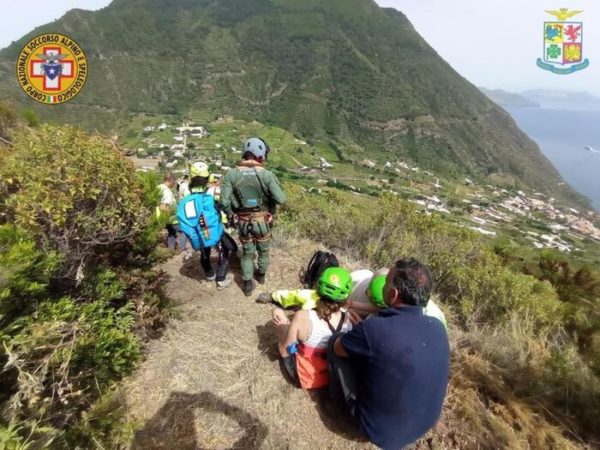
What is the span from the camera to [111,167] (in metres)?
3.12

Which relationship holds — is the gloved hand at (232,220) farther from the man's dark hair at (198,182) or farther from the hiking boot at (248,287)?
the hiking boot at (248,287)

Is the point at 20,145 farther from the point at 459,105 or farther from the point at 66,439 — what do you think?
the point at 459,105

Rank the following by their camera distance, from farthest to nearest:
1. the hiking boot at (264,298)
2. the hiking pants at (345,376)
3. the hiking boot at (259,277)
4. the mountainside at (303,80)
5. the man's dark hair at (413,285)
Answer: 1. the mountainside at (303,80)
2. the hiking boot at (259,277)
3. the hiking boot at (264,298)
4. the hiking pants at (345,376)
5. the man's dark hair at (413,285)

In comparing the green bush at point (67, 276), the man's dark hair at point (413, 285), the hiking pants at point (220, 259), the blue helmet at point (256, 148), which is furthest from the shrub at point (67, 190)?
the man's dark hair at point (413, 285)

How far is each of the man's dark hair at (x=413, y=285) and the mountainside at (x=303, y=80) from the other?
112 metres

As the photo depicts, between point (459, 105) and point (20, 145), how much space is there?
189 m

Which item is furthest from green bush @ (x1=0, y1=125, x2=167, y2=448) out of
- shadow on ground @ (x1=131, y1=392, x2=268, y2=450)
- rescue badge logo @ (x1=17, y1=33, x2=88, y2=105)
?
rescue badge logo @ (x1=17, y1=33, x2=88, y2=105)

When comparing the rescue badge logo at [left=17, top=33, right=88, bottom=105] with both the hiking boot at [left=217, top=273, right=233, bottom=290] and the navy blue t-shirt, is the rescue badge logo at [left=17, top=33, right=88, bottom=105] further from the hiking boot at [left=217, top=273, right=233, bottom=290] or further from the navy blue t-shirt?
the navy blue t-shirt

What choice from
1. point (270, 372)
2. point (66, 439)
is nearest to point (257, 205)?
point (270, 372)

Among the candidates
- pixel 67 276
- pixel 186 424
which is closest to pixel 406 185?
pixel 186 424

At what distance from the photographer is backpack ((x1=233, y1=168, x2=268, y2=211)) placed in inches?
166

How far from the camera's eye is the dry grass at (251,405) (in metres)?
2.91

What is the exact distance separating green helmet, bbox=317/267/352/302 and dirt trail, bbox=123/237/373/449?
3.49 feet

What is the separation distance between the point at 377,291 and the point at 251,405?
1.55m
